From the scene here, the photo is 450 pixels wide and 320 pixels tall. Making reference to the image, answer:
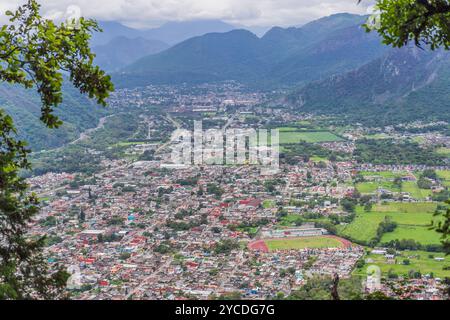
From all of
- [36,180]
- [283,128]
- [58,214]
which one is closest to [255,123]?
[283,128]

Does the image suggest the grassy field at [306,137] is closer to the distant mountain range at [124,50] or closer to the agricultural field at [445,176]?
the agricultural field at [445,176]

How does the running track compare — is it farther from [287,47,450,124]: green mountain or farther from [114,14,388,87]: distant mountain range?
[114,14,388,87]: distant mountain range

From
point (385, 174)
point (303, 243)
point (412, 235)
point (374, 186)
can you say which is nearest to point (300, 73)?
point (385, 174)

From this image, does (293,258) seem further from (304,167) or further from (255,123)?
(255,123)

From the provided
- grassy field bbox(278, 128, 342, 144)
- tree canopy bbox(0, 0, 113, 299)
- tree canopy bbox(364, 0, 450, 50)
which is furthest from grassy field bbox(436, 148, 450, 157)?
tree canopy bbox(0, 0, 113, 299)

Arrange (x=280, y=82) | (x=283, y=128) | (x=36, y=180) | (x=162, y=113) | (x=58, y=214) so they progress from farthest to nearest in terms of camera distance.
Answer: (x=280, y=82), (x=162, y=113), (x=283, y=128), (x=36, y=180), (x=58, y=214)
